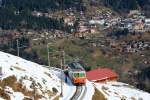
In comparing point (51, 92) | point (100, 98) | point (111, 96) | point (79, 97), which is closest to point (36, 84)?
point (51, 92)

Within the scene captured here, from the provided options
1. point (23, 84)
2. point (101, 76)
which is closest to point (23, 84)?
point (23, 84)

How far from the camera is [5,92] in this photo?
228 ft

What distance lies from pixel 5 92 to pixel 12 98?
1.54m

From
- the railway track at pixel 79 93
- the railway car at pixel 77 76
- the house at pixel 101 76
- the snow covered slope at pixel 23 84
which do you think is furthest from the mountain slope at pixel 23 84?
the house at pixel 101 76

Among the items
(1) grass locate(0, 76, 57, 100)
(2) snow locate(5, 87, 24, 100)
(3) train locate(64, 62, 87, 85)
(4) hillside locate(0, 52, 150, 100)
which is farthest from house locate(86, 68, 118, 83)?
(2) snow locate(5, 87, 24, 100)

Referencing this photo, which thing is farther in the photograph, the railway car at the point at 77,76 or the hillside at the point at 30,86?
the railway car at the point at 77,76

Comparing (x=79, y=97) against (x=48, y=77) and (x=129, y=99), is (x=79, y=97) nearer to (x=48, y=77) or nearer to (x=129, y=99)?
(x=48, y=77)

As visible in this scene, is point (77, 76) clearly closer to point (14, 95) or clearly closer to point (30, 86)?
point (30, 86)

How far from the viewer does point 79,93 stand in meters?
85.1

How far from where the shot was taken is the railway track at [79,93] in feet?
268

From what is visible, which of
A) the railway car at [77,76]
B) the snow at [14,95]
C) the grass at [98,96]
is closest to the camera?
the snow at [14,95]

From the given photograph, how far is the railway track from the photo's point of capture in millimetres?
81625

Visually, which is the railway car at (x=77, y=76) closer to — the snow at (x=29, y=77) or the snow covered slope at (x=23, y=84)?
the snow at (x=29, y=77)

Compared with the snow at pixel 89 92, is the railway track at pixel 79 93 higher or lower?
higher
